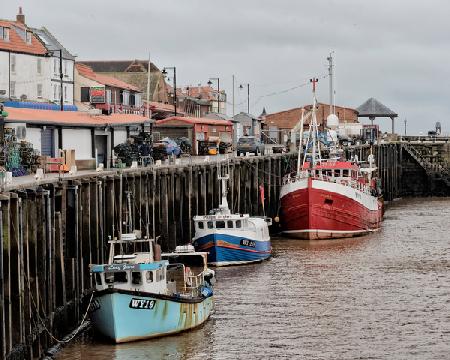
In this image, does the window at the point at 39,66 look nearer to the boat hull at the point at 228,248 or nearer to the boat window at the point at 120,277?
the boat hull at the point at 228,248

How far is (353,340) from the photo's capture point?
40812mm

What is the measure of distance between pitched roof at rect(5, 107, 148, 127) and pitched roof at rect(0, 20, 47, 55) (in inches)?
840

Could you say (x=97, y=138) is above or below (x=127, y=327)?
above

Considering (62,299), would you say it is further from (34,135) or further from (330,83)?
(330,83)

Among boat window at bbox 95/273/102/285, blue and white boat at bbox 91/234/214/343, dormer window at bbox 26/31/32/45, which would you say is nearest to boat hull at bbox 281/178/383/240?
dormer window at bbox 26/31/32/45

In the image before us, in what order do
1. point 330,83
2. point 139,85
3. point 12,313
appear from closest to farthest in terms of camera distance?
1. point 12,313
2. point 330,83
3. point 139,85

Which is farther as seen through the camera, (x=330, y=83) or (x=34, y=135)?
(x=330, y=83)

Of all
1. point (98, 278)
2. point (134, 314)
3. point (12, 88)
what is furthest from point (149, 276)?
point (12, 88)

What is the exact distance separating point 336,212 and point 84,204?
1393 inches

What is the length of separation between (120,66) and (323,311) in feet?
351

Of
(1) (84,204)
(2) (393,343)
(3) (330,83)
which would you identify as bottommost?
(2) (393,343)

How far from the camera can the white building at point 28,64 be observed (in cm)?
9106

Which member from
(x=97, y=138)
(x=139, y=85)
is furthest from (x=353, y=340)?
(x=139, y=85)

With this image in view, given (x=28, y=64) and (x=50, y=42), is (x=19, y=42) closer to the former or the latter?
(x=28, y=64)
